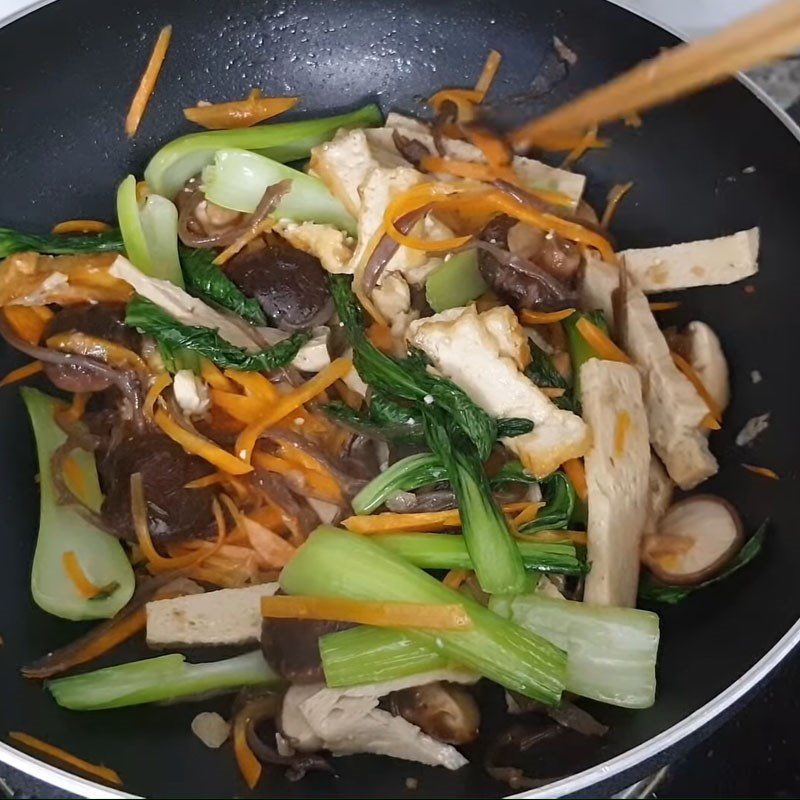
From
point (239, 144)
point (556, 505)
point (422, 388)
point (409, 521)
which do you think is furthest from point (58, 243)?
point (556, 505)

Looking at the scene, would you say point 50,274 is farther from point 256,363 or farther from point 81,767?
point 81,767

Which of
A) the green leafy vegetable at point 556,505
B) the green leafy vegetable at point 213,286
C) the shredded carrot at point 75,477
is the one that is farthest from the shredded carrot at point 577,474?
the shredded carrot at point 75,477

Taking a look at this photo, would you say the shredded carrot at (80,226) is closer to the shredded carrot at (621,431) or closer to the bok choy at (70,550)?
the bok choy at (70,550)

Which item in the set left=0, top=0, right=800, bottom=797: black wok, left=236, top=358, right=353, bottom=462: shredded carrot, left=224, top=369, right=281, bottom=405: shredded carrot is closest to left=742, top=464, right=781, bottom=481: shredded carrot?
left=0, top=0, right=800, bottom=797: black wok

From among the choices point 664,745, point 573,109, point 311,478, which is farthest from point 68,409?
Result: point 664,745

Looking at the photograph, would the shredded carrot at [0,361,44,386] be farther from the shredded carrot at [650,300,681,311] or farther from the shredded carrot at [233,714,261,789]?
the shredded carrot at [650,300,681,311]

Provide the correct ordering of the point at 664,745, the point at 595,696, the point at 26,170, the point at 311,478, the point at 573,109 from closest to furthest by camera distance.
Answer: the point at 664,745, the point at 595,696, the point at 573,109, the point at 311,478, the point at 26,170

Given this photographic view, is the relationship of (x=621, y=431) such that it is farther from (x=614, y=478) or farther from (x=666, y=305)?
(x=666, y=305)
